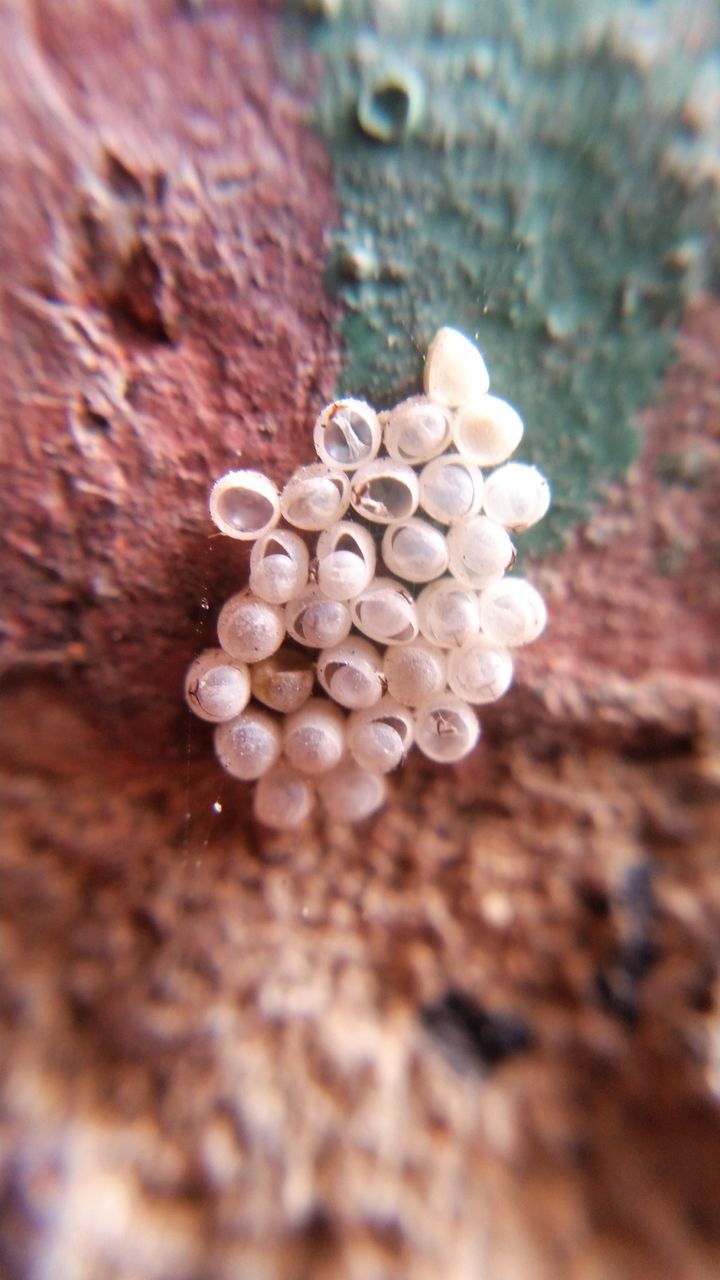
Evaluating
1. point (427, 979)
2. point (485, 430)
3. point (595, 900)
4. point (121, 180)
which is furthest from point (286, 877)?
point (121, 180)

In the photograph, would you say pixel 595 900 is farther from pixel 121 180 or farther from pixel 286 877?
pixel 121 180

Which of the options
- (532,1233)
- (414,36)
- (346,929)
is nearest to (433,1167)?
(532,1233)

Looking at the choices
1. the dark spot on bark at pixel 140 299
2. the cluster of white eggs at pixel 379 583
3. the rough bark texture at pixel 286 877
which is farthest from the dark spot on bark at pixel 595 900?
the dark spot on bark at pixel 140 299

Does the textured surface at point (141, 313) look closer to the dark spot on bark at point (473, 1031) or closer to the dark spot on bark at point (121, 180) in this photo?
the dark spot on bark at point (121, 180)

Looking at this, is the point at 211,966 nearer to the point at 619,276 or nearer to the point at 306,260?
the point at 306,260

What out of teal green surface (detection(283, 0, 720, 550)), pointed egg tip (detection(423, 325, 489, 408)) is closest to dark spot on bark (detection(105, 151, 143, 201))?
teal green surface (detection(283, 0, 720, 550))

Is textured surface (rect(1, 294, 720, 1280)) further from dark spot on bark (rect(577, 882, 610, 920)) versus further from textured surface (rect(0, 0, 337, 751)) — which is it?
textured surface (rect(0, 0, 337, 751))
